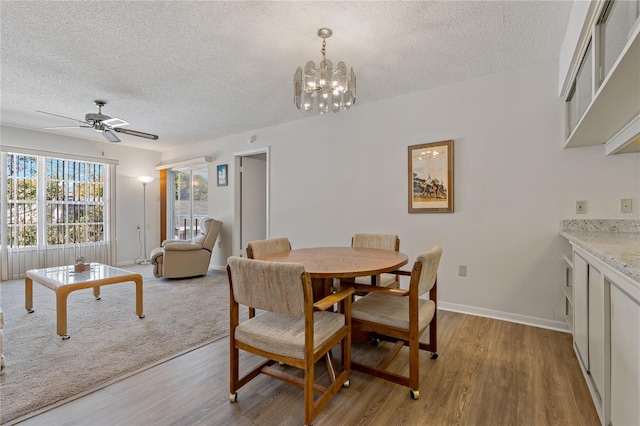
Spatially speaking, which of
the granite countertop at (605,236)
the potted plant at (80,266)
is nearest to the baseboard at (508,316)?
the granite countertop at (605,236)

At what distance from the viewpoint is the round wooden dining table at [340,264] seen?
1666mm

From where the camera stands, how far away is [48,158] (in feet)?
17.2

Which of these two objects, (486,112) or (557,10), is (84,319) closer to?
(486,112)

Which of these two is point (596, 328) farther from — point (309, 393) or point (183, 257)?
point (183, 257)

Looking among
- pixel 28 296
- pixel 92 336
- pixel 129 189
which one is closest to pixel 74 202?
pixel 129 189

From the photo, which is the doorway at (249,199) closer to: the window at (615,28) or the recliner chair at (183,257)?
the recliner chair at (183,257)

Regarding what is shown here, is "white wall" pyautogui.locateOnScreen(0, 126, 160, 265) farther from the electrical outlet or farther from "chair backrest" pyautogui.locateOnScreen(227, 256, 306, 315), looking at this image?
the electrical outlet

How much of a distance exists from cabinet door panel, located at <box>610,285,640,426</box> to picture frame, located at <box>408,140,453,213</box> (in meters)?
2.04

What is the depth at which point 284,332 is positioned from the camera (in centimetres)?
154

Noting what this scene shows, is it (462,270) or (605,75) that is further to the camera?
(462,270)

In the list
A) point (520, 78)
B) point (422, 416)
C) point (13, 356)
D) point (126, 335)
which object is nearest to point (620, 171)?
point (520, 78)

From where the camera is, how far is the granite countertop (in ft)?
4.27

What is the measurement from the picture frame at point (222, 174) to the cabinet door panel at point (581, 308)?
5.02 m

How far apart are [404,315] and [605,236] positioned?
1.58m
